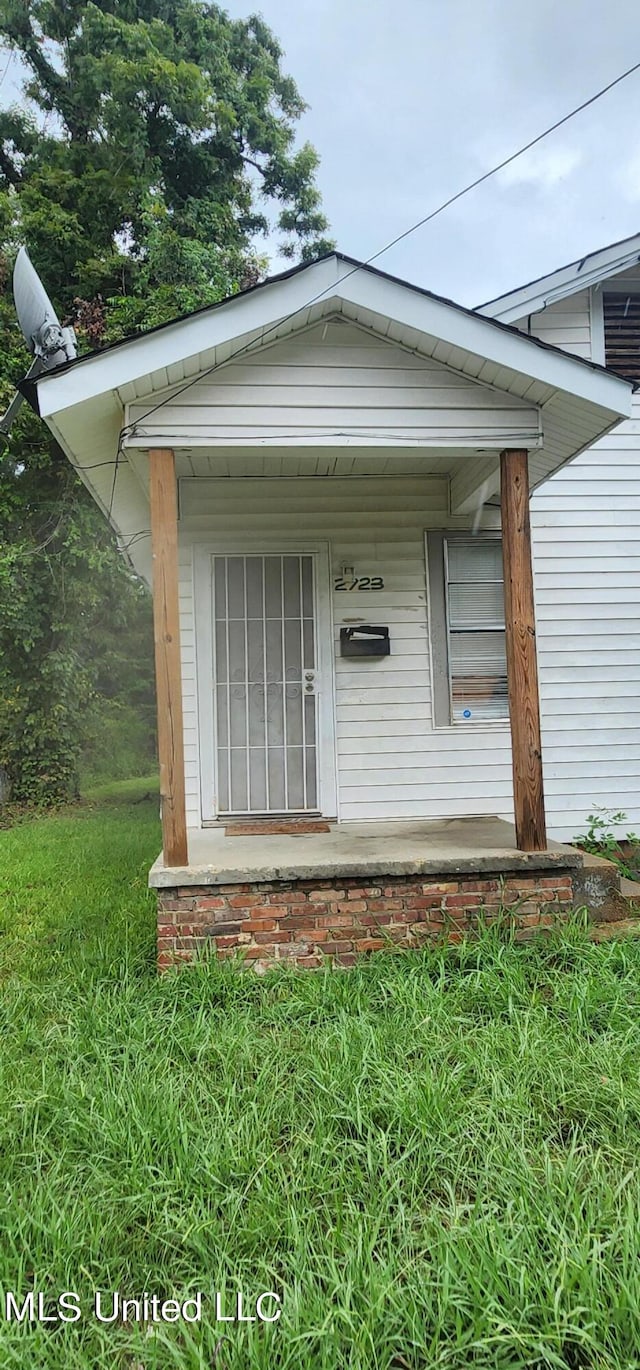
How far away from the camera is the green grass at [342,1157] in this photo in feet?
5.24

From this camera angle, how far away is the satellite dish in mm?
4523

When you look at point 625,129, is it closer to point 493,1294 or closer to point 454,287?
point 493,1294

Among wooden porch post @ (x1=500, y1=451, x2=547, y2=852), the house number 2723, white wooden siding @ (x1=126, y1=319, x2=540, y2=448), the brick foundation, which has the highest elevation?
white wooden siding @ (x1=126, y1=319, x2=540, y2=448)

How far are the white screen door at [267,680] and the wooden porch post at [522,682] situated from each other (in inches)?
69.3

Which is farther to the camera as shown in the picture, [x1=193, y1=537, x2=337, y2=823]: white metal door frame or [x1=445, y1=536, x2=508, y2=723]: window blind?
[x1=445, y1=536, x2=508, y2=723]: window blind

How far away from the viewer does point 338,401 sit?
3.76 m

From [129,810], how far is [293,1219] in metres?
9.05

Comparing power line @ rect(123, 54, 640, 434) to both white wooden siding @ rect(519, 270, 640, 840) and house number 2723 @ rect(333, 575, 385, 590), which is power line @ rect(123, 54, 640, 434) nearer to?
house number 2723 @ rect(333, 575, 385, 590)

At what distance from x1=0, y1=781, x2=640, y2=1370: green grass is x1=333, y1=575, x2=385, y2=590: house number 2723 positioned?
2.63 m

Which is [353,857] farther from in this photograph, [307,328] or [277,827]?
[307,328]

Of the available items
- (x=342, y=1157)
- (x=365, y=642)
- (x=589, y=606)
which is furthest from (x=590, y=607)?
(x=342, y=1157)

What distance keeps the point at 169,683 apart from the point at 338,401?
164cm

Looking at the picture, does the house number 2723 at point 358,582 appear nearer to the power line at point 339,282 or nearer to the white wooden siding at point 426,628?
the white wooden siding at point 426,628

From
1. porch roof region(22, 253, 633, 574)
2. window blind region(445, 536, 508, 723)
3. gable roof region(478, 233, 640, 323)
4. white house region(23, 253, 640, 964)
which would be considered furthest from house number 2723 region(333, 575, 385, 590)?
gable roof region(478, 233, 640, 323)
